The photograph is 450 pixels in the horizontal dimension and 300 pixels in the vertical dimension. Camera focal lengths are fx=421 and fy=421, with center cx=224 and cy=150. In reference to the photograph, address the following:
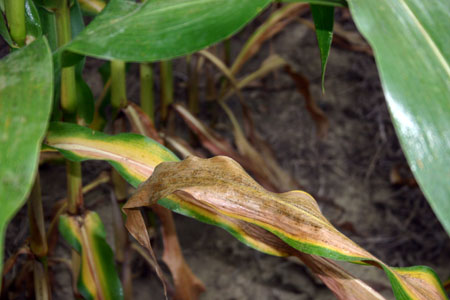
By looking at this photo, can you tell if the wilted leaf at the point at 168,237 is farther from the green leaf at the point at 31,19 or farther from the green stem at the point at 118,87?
the green leaf at the point at 31,19

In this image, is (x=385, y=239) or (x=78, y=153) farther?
(x=385, y=239)

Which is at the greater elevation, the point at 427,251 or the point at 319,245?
the point at 319,245

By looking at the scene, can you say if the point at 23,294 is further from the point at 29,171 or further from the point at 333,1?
the point at 333,1

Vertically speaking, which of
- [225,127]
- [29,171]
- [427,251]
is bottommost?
[427,251]

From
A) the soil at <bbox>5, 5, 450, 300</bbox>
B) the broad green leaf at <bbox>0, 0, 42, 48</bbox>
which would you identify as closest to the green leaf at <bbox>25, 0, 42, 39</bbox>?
the broad green leaf at <bbox>0, 0, 42, 48</bbox>

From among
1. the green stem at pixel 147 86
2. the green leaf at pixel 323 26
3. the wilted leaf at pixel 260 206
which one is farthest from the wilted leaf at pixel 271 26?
the wilted leaf at pixel 260 206

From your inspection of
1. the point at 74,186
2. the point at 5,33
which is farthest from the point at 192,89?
the point at 5,33

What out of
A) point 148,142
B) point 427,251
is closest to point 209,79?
point 148,142
